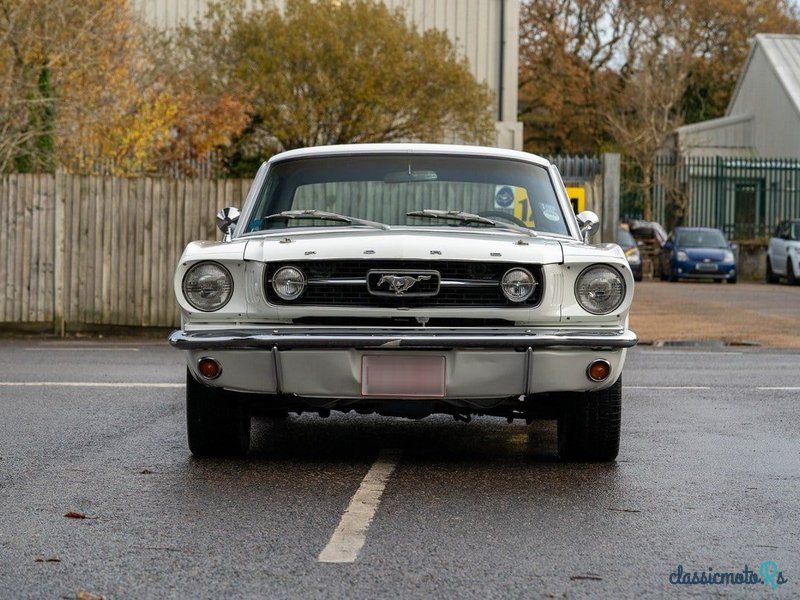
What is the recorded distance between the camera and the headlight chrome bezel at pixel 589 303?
713 centimetres

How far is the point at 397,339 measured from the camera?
6.85m

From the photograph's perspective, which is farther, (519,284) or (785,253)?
(785,253)

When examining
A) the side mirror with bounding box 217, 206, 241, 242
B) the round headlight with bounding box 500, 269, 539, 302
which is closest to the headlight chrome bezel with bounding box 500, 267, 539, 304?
the round headlight with bounding box 500, 269, 539, 302

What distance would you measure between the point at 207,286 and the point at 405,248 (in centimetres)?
95

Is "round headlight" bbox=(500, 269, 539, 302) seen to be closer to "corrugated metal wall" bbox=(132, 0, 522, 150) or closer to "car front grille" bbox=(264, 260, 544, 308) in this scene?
"car front grille" bbox=(264, 260, 544, 308)

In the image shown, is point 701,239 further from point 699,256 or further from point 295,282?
point 295,282

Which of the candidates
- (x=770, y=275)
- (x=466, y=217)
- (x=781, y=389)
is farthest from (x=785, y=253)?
(x=466, y=217)

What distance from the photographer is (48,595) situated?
4.75 metres

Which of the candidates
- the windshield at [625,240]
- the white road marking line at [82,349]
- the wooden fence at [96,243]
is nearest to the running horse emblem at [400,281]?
the white road marking line at [82,349]

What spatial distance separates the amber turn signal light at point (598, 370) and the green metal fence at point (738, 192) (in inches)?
1335

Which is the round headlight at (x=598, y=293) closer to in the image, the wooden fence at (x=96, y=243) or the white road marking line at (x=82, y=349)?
the white road marking line at (x=82, y=349)

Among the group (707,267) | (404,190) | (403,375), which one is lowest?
(707,267)

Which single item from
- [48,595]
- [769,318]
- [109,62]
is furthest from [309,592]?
[109,62]

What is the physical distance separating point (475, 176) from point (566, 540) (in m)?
3.14
